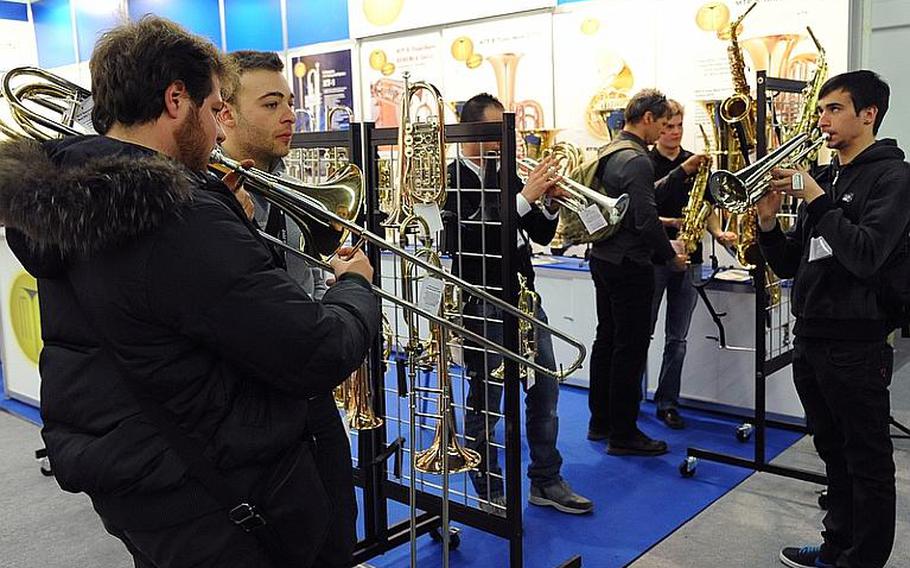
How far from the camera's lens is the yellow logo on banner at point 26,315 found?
566 cm

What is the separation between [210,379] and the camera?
5.28 ft

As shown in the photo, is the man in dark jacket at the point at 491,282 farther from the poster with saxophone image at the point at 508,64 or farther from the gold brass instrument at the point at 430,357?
the poster with saxophone image at the point at 508,64

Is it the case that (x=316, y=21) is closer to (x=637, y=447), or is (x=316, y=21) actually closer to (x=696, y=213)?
(x=696, y=213)

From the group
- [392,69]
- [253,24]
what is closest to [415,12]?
[392,69]

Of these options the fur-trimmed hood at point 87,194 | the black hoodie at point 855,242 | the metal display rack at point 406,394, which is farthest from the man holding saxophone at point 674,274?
the fur-trimmed hood at point 87,194

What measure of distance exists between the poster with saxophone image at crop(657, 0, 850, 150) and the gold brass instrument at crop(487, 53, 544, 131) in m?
1.09

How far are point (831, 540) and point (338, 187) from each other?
91.9 inches

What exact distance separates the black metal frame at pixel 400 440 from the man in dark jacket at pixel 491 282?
0.12m

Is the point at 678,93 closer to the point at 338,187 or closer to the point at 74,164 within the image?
the point at 338,187

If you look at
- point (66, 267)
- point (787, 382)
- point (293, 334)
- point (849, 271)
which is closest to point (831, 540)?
point (849, 271)

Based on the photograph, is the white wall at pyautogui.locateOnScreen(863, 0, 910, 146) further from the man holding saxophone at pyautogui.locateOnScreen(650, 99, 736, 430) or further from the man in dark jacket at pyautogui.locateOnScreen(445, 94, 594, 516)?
the man in dark jacket at pyautogui.locateOnScreen(445, 94, 594, 516)

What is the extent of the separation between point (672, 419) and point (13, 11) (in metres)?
8.73

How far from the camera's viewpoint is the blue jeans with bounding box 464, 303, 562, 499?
3.60 metres

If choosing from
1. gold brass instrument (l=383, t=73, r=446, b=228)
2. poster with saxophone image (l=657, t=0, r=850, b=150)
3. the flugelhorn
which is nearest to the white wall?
poster with saxophone image (l=657, t=0, r=850, b=150)
